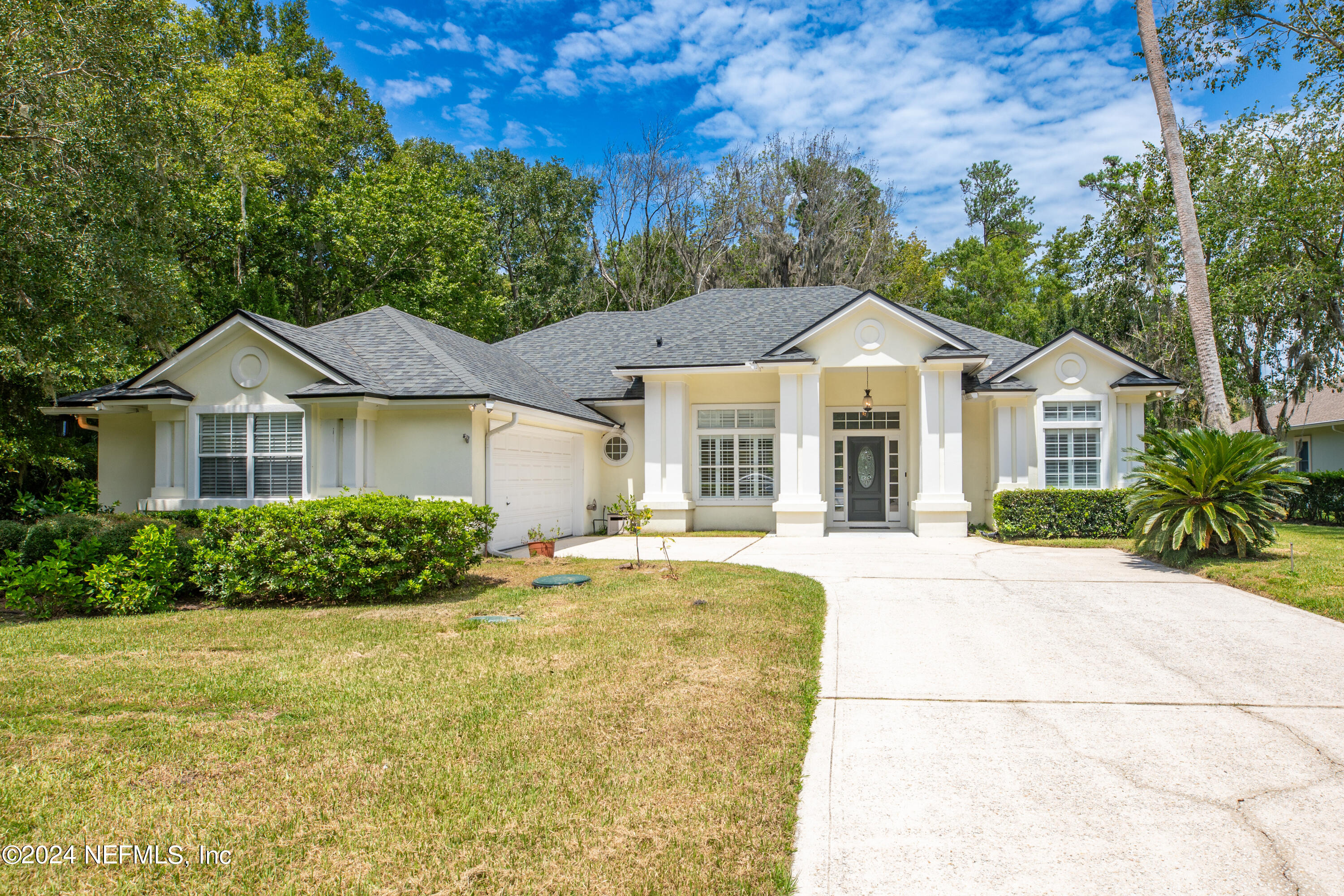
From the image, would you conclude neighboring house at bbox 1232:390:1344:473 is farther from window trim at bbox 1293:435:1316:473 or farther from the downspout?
the downspout

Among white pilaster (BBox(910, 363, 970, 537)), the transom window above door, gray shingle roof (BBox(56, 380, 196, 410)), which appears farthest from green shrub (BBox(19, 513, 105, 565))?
the transom window above door

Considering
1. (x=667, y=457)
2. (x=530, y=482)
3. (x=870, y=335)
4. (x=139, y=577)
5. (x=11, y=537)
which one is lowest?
(x=139, y=577)

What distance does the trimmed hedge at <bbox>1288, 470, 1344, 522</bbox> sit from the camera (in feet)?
65.7

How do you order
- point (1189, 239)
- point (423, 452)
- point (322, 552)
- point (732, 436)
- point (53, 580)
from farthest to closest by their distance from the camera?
1. point (732, 436)
2. point (1189, 239)
3. point (423, 452)
4. point (322, 552)
5. point (53, 580)

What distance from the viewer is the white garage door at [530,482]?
13.5 m

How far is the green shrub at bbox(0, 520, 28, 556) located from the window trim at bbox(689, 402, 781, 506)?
1248 cm

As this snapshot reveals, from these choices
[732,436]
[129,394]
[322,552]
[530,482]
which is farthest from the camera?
[732,436]

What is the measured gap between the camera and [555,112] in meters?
32.2

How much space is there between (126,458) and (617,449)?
34.4 ft

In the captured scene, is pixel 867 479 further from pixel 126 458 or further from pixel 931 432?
pixel 126 458

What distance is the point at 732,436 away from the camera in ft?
59.0

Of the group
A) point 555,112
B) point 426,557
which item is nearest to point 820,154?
point 555,112

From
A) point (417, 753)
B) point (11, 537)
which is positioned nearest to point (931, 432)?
point (417, 753)

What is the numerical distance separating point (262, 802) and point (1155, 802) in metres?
4.61
